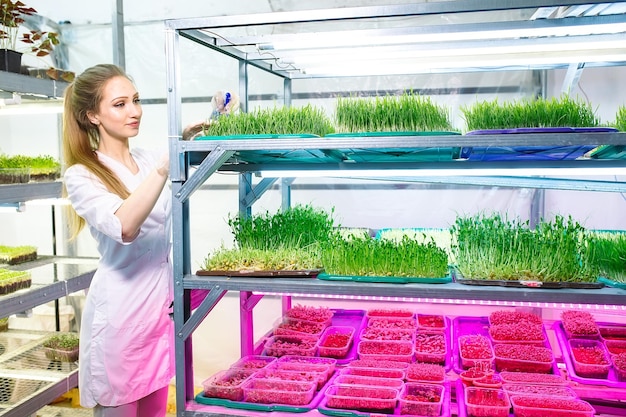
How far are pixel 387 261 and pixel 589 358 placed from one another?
1.04 meters

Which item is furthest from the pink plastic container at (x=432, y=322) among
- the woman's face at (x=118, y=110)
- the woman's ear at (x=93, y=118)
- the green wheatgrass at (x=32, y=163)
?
the green wheatgrass at (x=32, y=163)

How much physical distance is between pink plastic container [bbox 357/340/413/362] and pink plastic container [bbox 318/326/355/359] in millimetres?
82

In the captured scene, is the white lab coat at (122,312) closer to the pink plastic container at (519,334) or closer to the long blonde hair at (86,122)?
the long blonde hair at (86,122)

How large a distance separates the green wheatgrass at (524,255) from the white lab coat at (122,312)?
140cm

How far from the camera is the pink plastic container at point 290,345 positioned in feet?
9.49

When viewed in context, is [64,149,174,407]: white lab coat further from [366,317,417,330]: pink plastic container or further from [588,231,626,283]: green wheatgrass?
[588,231,626,283]: green wheatgrass

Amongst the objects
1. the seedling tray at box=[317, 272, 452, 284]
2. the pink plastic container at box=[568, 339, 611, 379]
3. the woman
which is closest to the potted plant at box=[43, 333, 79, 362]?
the woman

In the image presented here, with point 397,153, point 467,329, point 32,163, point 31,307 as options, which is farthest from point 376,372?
point 32,163

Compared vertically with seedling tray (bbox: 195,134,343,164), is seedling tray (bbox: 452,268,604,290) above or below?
below

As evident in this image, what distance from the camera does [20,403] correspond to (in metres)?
3.51

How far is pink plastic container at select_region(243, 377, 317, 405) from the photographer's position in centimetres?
239

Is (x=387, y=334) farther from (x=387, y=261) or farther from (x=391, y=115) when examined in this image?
(x=391, y=115)

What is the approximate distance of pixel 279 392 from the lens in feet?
7.90

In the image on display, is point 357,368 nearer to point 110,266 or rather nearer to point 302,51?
point 110,266
